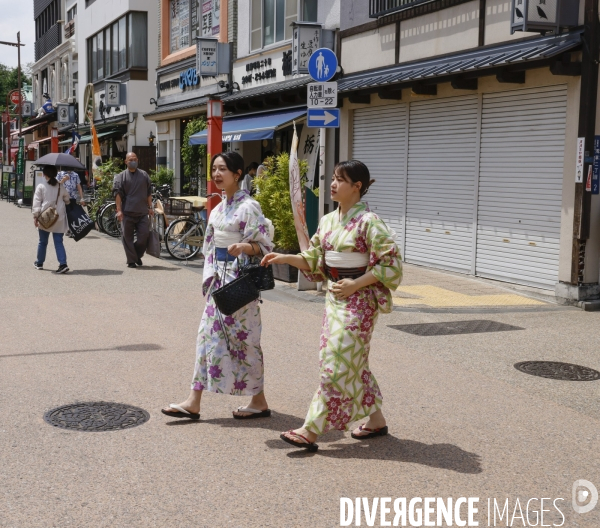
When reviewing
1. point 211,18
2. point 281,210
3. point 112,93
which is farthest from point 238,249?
point 112,93

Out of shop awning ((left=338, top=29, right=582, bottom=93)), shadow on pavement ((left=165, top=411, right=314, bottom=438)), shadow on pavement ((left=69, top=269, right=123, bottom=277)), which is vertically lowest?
shadow on pavement ((left=165, top=411, right=314, bottom=438))

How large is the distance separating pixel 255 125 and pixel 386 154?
14.5ft

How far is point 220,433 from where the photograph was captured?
532cm

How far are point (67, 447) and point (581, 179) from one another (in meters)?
8.06

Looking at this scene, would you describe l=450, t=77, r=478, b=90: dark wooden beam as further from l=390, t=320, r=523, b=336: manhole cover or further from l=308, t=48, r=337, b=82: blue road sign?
l=390, t=320, r=523, b=336: manhole cover

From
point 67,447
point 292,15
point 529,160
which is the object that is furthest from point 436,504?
point 292,15

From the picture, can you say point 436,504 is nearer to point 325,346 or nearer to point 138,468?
point 325,346

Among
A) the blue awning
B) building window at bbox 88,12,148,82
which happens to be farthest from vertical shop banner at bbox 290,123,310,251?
building window at bbox 88,12,148,82

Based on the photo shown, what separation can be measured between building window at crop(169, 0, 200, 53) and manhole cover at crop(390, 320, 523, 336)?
17685 mm

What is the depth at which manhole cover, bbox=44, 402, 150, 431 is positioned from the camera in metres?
5.33

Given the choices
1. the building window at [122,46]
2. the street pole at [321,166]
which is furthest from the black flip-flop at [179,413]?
the building window at [122,46]

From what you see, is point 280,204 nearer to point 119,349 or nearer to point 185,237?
point 185,237

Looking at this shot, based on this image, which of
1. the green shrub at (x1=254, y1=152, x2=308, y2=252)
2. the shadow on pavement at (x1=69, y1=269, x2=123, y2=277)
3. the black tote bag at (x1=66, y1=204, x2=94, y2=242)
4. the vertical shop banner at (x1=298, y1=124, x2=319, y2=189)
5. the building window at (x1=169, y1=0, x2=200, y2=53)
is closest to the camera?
the green shrub at (x1=254, y1=152, x2=308, y2=252)

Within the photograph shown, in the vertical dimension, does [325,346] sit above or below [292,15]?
below
